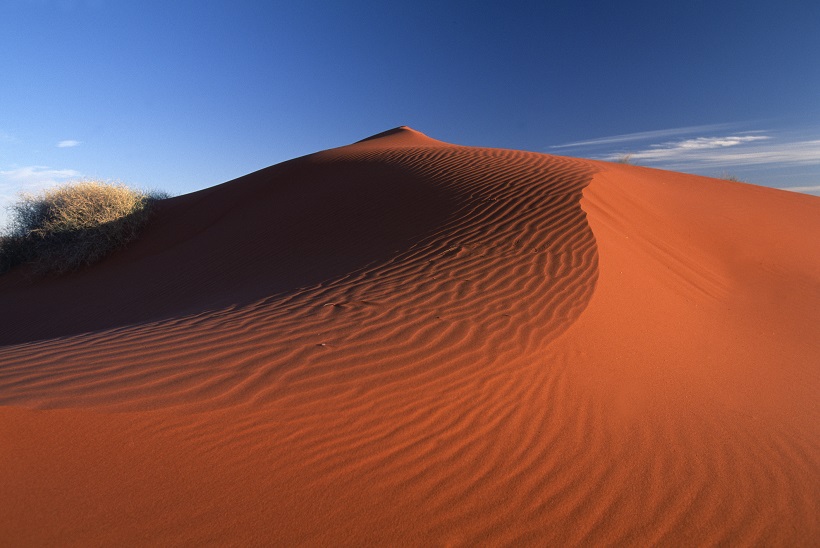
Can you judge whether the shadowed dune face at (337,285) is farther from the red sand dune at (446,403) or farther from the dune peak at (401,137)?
the dune peak at (401,137)

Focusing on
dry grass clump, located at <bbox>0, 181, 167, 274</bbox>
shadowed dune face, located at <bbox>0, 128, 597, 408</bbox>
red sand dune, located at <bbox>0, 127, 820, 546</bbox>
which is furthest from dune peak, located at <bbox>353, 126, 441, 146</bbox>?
red sand dune, located at <bbox>0, 127, 820, 546</bbox>

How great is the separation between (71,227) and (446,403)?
13104 mm

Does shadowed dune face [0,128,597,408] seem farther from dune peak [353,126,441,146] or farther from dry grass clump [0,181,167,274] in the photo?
dune peak [353,126,441,146]

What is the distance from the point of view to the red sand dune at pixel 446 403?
2.60 m

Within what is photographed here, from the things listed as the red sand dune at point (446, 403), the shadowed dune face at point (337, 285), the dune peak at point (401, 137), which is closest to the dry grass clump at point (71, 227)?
the shadowed dune face at point (337, 285)

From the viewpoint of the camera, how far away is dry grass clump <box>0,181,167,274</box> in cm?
1261

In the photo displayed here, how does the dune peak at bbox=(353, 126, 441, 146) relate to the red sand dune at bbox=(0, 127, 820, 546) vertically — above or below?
above

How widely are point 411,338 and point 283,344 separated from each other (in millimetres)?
1126

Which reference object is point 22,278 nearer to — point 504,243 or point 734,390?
point 504,243

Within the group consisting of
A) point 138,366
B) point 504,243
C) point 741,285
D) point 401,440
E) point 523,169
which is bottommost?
point 401,440

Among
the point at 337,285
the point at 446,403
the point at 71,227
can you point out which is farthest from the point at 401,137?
the point at 446,403

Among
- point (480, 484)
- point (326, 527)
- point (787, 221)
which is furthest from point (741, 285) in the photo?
point (326, 527)

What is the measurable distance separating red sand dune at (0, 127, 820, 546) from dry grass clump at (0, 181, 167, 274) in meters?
5.32

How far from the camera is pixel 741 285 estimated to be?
759 centimetres
